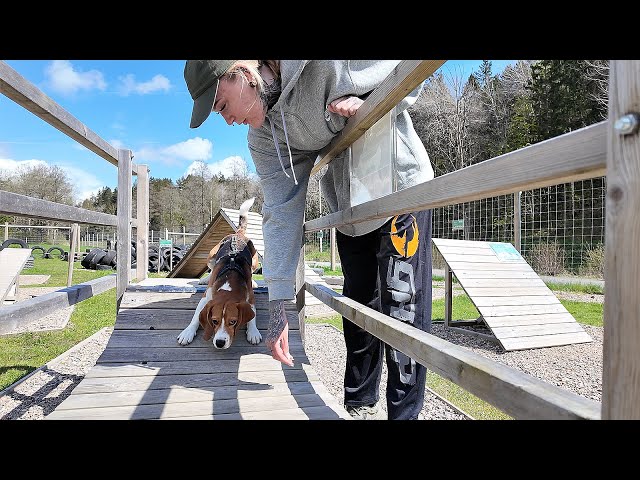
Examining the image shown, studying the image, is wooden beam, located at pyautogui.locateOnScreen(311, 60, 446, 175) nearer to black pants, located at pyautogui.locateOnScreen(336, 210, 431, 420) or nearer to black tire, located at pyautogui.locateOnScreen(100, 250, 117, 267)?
black pants, located at pyautogui.locateOnScreen(336, 210, 431, 420)

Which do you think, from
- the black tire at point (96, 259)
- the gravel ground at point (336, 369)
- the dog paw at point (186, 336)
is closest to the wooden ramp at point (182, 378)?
the dog paw at point (186, 336)

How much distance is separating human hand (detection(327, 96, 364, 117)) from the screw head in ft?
3.67

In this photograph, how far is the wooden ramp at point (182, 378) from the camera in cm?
170

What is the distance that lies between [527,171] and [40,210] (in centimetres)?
180

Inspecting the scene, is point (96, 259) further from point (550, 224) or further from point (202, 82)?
point (202, 82)

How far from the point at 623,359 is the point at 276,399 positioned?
157 centimetres

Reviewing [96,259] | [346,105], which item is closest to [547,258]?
[346,105]

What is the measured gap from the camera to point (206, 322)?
8.05ft

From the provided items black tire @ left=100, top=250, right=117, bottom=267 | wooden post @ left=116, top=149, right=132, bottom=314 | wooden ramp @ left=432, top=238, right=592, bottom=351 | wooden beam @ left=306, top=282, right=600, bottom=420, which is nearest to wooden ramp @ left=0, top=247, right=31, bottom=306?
wooden post @ left=116, top=149, right=132, bottom=314

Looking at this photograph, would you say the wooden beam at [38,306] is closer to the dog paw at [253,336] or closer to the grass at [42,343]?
the dog paw at [253,336]

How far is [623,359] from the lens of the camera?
0.48 meters

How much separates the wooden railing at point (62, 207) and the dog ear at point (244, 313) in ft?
3.15
